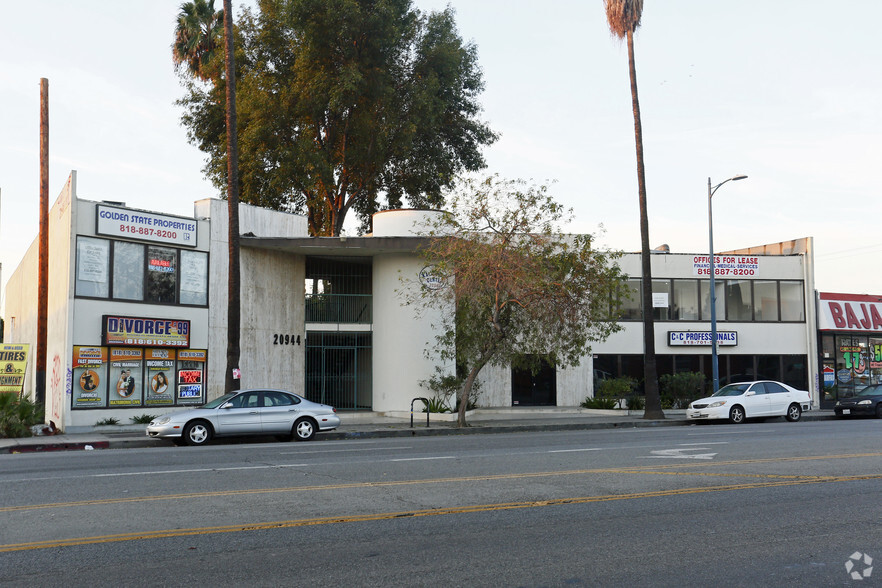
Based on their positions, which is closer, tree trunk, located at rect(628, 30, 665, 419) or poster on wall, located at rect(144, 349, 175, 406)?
poster on wall, located at rect(144, 349, 175, 406)

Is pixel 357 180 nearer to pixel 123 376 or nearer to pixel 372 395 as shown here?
pixel 372 395

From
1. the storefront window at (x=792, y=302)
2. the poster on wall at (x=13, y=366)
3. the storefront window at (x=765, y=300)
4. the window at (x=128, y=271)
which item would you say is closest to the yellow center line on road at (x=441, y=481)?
the window at (x=128, y=271)

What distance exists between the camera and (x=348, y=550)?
6785mm

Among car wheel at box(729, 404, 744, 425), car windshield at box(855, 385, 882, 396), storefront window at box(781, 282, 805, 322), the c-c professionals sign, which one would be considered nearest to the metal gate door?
the c-c professionals sign

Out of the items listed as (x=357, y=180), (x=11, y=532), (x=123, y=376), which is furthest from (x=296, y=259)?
(x=11, y=532)

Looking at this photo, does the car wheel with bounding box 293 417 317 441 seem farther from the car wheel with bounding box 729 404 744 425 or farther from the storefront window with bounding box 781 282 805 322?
the storefront window with bounding box 781 282 805 322

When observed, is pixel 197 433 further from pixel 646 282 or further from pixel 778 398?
pixel 778 398

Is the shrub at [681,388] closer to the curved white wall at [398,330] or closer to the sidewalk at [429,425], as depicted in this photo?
the sidewalk at [429,425]

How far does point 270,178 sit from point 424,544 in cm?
2880

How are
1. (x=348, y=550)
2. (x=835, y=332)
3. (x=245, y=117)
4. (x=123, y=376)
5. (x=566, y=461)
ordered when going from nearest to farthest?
(x=348, y=550)
(x=566, y=461)
(x=123, y=376)
(x=245, y=117)
(x=835, y=332)

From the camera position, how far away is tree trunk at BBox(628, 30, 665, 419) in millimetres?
26703

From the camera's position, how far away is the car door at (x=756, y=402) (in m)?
25.5

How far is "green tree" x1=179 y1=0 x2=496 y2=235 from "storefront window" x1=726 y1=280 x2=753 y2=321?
13460 mm

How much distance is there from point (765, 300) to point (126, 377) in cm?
2681
